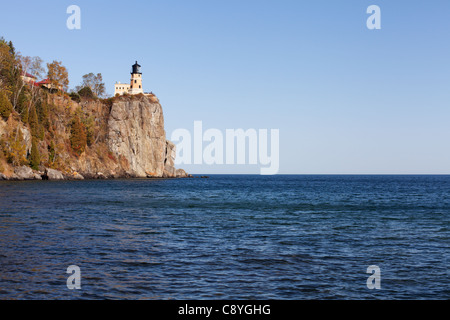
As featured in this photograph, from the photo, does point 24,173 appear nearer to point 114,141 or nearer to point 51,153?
point 51,153

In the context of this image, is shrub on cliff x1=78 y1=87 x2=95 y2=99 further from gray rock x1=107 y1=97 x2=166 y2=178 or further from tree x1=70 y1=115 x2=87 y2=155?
tree x1=70 y1=115 x2=87 y2=155

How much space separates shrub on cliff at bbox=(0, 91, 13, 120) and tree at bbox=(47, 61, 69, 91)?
1314 inches

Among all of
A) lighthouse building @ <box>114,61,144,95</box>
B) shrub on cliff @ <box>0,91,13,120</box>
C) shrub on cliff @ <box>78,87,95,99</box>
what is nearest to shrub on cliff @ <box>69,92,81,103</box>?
shrub on cliff @ <box>78,87,95,99</box>

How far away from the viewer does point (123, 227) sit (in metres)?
30.6

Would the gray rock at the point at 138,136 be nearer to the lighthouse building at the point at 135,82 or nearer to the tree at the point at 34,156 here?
the lighthouse building at the point at 135,82

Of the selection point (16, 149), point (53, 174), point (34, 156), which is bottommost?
point (53, 174)

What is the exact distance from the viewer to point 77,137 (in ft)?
437

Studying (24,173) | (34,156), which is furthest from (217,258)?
(34,156)

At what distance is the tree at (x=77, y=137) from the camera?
133 m

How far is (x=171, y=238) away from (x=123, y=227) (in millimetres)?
6354

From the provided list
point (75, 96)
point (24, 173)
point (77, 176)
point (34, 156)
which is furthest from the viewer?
point (75, 96)

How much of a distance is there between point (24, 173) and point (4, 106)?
17.3 m
